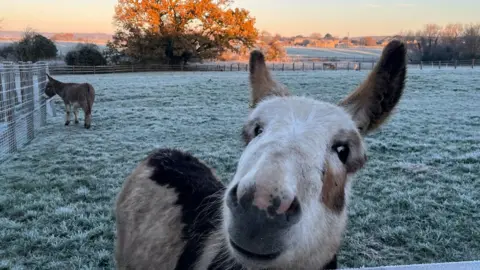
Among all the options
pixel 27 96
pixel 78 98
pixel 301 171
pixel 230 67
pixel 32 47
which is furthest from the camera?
pixel 230 67

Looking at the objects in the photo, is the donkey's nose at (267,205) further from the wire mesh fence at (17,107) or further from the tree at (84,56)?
the tree at (84,56)

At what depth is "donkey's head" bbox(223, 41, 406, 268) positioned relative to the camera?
4.99ft

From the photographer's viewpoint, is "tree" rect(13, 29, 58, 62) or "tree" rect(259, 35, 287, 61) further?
"tree" rect(259, 35, 287, 61)

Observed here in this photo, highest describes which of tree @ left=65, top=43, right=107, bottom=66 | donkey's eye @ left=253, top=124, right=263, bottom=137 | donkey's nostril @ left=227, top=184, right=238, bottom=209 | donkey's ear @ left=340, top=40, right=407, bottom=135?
tree @ left=65, top=43, right=107, bottom=66

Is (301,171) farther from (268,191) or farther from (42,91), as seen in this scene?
(42,91)

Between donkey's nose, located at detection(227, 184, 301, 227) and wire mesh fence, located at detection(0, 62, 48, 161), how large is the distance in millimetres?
8325

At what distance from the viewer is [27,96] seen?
35.7 ft

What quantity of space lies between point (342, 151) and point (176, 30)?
47646mm

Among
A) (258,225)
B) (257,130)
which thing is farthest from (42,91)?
(258,225)

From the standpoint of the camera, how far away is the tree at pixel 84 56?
1751 inches

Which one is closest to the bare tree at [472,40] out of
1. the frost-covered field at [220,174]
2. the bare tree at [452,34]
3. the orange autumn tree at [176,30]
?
the bare tree at [452,34]

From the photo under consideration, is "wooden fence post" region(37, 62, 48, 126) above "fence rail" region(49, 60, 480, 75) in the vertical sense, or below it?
below

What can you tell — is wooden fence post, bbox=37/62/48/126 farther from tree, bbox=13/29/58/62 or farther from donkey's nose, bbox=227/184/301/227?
tree, bbox=13/29/58/62

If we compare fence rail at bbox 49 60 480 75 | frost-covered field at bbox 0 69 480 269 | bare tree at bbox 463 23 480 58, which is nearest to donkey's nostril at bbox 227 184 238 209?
frost-covered field at bbox 0 69 480 269
